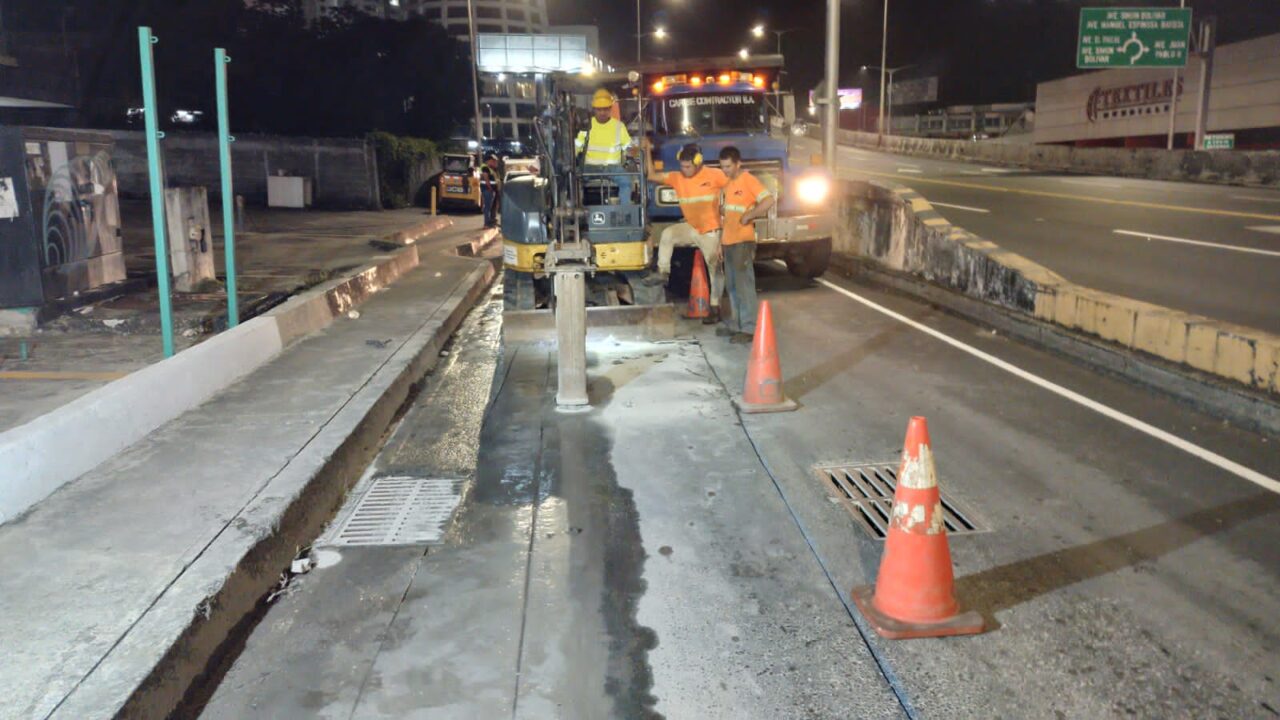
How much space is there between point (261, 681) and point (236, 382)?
15.1 feet

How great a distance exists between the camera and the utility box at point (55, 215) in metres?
10.2

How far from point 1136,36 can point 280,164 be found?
31.5 m

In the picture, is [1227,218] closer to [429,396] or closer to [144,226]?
[429,396]

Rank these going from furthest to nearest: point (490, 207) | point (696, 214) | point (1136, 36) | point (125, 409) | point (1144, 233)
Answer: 1. point (1136, 36)
2. point (490, 207)
3. point (1144, 233)
4. point (696, 214)
5. point (125, 409)

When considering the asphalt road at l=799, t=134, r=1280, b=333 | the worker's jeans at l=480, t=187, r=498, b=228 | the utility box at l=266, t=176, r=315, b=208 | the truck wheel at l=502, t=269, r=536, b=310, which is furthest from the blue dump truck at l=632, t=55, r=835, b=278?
the utility box at l=266, t=176, r=315, b=208

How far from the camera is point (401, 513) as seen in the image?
5973 millimetres

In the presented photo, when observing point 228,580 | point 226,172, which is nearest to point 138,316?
point 226,172

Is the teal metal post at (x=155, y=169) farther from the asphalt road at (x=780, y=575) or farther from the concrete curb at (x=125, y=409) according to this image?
the asphalt road at (x=780, y=575)

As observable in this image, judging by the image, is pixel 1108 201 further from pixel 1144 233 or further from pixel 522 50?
pixel 522 50

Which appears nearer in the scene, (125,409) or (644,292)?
(125,409)

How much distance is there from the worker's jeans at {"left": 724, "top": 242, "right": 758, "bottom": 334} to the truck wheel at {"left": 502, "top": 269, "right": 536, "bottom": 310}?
6.98 feet

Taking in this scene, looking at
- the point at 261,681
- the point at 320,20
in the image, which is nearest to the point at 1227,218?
the point at 261,681

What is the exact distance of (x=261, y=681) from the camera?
411 centimetres

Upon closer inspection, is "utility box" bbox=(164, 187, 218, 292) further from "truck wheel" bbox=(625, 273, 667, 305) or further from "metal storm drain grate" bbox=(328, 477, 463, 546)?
"metal storm drain grate" bbox=(328, 477, 463, 546)
